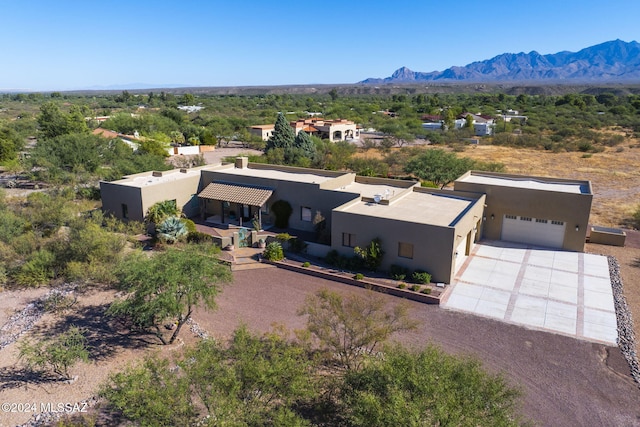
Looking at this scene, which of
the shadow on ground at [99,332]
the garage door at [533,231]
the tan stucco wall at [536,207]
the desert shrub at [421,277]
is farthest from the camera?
the garage door at [533,231]

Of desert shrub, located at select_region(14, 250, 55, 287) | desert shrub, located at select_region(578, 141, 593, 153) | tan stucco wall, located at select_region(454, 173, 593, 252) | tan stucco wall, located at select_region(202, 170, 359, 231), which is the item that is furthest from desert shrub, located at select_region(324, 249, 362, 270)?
desert shrub, located at select_region(578, 141, 593, 153)

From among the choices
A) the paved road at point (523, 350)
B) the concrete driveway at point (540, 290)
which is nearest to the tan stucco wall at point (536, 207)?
the concrete driveway at point (540, 290)

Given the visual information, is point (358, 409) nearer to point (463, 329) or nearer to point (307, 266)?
point (463, 329)

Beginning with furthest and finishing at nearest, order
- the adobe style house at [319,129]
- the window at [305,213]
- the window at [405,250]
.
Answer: the adobe style house at [319,129]
the window at [305,213]
the window at [405,250]

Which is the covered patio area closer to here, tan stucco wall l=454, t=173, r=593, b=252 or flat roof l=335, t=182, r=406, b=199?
flat roof l=335, t=182, r=406, b=199

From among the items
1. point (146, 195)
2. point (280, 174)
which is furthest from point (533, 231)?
point (146, 195)

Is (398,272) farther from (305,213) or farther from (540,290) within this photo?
(305,213)

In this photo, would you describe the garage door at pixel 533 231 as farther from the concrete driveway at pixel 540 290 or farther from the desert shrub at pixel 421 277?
the desert shrub at pixel 421 277
